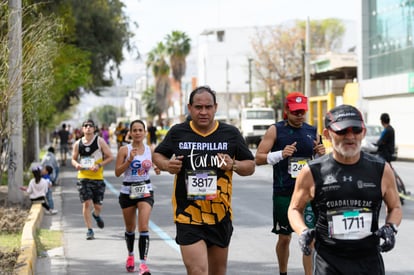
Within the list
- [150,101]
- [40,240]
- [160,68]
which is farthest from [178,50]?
[40,240]

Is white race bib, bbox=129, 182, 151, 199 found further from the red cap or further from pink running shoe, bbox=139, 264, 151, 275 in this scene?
the red cap

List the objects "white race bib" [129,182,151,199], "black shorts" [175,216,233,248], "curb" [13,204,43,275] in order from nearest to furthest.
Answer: "black shorts" [175,216,233,248], "curb" [13,204,43,275], "white race bib" [129,182,151,199]

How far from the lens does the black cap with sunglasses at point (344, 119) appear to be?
4.96 metres

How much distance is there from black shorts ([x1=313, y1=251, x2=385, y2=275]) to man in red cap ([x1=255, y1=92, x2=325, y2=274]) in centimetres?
288

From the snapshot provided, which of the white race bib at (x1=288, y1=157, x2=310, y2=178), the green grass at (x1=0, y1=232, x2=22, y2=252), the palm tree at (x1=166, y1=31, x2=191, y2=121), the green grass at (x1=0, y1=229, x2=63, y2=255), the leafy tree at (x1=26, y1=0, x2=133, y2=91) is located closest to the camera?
the white race bib at (x1=288, y1=157, x2=310, y2=178)

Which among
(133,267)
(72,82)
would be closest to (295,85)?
(72,82)

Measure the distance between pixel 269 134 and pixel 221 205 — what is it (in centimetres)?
181

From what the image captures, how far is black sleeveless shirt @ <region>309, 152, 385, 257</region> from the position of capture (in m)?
5.00

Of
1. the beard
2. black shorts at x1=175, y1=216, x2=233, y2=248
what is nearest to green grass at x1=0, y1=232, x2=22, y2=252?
black shorts at x1=175, y1=216, x2=233, y2=248

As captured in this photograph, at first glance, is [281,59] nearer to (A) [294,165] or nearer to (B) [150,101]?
(B) [150,101]

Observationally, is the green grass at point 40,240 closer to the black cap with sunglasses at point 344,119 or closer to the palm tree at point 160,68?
the black cap with sunglasses at point 344,119

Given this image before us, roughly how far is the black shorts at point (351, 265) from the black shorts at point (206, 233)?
162 cm

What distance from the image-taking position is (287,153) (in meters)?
7.97

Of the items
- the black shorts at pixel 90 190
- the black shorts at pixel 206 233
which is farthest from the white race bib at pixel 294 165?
the black shorts at pixel 90 190
